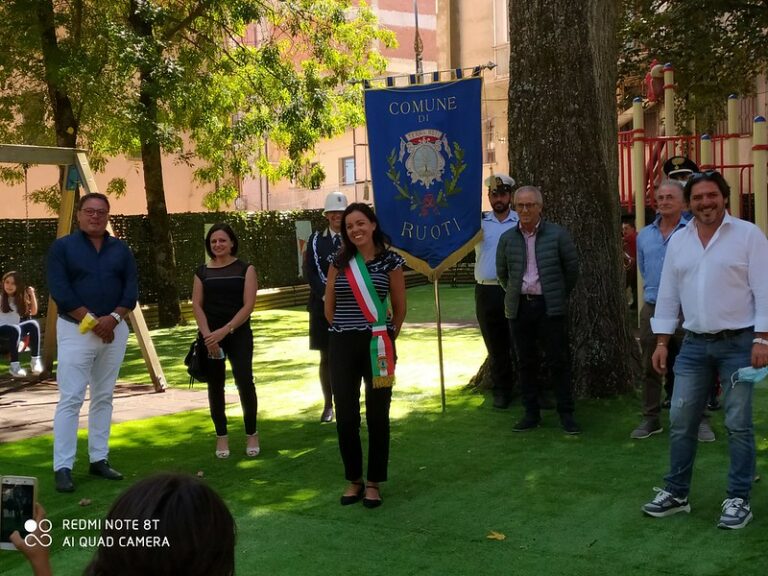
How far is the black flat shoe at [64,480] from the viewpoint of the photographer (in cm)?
620

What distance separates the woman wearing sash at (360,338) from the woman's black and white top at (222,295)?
1.32 meters

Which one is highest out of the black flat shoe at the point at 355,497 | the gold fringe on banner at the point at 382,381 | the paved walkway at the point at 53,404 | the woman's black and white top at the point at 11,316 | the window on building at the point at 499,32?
the window on building at the point at 499,32

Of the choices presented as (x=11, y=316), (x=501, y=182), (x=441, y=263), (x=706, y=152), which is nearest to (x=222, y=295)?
(x=441, y=263)

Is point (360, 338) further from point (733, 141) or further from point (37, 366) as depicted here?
point (733, 141)

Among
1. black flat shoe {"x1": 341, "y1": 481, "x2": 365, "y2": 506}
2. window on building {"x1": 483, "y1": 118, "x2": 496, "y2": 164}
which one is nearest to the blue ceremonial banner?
black flat shoe {"x1": 341, "y1": 481, "x2": 365, "y2": 506}

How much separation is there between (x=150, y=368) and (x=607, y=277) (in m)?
4.85

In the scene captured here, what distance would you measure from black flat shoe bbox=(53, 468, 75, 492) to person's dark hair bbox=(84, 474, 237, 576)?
4.76 meters

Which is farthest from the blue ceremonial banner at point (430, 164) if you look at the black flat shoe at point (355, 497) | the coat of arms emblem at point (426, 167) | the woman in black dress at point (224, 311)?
the black flat shoe at point (355, 497)

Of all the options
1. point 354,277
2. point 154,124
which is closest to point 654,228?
point 354,277

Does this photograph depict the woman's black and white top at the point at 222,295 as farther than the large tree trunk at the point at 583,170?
No

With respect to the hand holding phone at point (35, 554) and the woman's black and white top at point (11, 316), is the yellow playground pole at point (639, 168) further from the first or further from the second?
the hand holding phone at point (35, 554)

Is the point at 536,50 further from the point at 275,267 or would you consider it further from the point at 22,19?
the point at 275,267

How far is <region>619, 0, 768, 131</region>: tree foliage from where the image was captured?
18.4 metres

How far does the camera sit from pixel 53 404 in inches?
386
